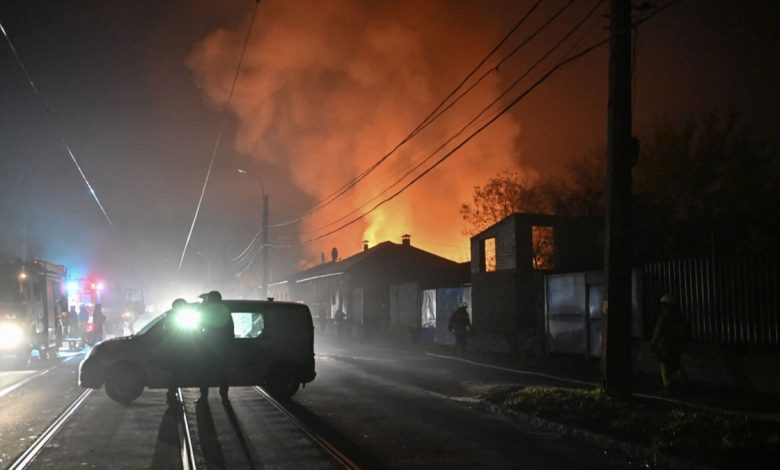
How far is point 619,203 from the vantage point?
12016mm

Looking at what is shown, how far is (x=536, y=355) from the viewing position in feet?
73.9

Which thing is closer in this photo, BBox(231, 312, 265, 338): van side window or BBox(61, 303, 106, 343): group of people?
BBox(231, 312, 265, 338): van side window

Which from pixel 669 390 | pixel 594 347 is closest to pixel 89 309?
pixel 594 347

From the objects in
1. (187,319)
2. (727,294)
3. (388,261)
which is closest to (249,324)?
(187,319)

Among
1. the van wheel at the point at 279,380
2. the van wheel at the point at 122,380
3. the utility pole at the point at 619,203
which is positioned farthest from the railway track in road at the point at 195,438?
the utility pole at the point at 619,203

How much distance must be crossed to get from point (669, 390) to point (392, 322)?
2502cm

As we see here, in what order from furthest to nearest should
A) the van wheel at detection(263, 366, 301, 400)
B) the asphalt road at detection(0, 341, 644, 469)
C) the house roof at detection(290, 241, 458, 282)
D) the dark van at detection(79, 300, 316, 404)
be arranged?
the house roof at detection(290, 241, 458, 282), the van wheel at detection(263, 366, 301, 400), the dark van at detection(79, 300, 316, 404), the asphalt road at detection(0, 341, 644, 469)

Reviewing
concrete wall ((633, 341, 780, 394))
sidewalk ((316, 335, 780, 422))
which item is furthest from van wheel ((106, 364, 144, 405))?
concrete wall ((633, 341, 780, 394))

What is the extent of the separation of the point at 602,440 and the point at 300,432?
3.78 m

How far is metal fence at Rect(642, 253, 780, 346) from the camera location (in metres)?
14.2

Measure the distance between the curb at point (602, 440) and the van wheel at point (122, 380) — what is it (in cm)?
573

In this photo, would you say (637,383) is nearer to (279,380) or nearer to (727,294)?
(727,294)

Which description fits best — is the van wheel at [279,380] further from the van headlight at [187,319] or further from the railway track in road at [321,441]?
the van headlight at [187,319]

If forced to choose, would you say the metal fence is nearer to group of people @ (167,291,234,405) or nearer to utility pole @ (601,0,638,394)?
utility pole @ (601,0,638,394)
